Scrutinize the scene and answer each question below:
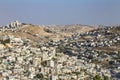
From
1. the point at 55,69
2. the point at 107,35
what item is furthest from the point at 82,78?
the point at 107,35

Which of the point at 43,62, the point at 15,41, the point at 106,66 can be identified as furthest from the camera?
the point at 15,41

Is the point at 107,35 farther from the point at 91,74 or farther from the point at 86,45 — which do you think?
the point at 91,74

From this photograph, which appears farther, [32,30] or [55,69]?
[32,30]

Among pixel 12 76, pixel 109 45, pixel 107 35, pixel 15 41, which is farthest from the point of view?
pixel 107 35

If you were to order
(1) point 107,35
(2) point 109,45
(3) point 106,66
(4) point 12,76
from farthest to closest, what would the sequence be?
(1) point 107,35 → (2) point 109,45 → (3) point 106,66 → (4) point 12,76

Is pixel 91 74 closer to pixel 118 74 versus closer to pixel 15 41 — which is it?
pixel 118 74

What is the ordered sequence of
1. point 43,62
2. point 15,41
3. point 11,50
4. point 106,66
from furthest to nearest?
point 15,41
point 106,66
point 11,50
point 43,62

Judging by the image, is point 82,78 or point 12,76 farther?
point 82,78

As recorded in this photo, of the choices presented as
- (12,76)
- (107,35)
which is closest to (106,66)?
(12,76)
